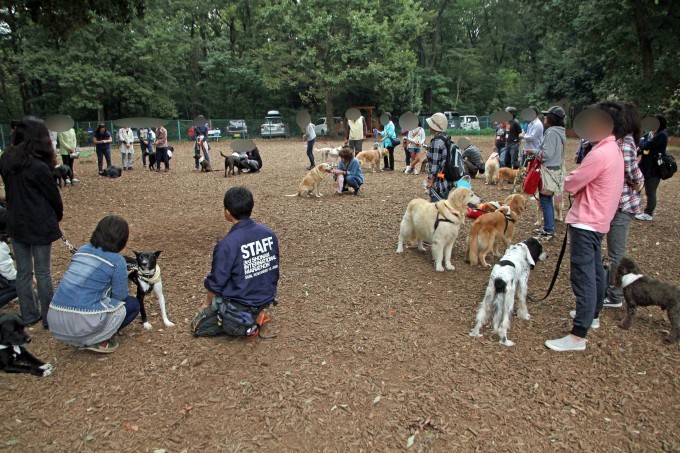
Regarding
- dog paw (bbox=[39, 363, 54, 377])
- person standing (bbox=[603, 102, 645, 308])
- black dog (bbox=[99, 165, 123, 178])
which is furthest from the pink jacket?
black dog (bbox=[99, 165, 123, 178])

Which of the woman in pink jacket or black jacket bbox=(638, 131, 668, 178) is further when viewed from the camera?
black jacket bbox=(638, 131, 668, 178)

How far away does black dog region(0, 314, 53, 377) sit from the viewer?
3.58 m

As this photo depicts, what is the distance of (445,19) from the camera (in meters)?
50.8

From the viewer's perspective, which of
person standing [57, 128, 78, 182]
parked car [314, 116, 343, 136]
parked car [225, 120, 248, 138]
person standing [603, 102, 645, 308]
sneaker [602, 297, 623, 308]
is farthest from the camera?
parked car [314, 116, 343, 136]

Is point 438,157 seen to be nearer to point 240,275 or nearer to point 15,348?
point 240,275

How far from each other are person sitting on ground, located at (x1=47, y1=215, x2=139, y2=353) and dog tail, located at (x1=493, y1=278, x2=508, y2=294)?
10.8 feet

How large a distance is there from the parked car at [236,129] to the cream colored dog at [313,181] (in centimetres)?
2678

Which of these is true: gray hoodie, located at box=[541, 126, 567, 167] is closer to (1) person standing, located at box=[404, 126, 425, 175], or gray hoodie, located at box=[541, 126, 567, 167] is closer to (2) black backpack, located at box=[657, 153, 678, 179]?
(2) black backpack, located at box=[657, 153, 678, 179]

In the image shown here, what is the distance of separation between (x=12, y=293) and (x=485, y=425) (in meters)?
4.91

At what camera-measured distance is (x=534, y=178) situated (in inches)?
275

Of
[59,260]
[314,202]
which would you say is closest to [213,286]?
[59,260]

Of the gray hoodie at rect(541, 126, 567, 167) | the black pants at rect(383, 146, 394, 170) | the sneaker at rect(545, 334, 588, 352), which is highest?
the gray hoodie at rect(541, 126, 567, 167)

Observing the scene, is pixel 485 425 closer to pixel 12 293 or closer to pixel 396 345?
pixel 396 345

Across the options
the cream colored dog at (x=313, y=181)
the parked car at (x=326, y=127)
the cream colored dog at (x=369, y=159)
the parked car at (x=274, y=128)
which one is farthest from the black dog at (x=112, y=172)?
the parked car at (x=326, y=127)
